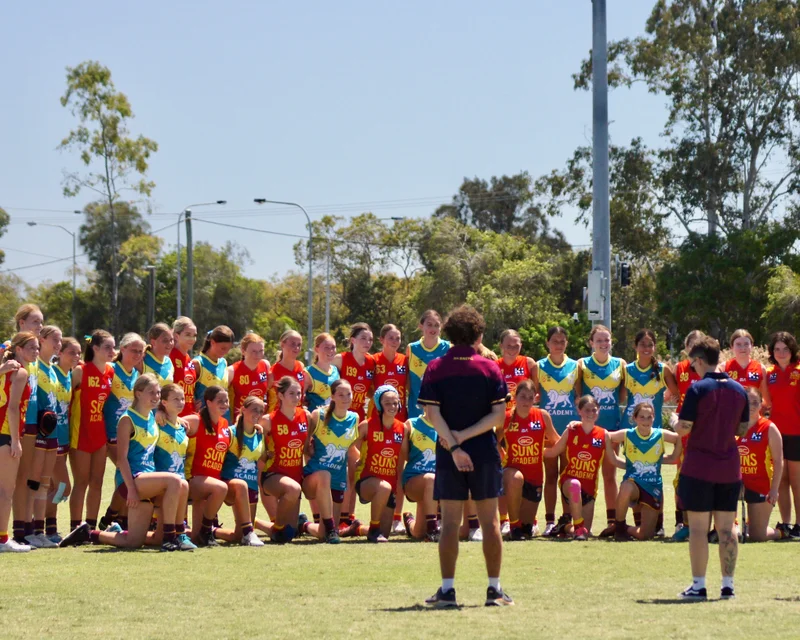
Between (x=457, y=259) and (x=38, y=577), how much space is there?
51.7 metres

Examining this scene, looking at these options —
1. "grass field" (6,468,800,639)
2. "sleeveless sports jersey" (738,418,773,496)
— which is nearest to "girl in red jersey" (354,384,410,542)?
"grass field" (6,468,800,639)

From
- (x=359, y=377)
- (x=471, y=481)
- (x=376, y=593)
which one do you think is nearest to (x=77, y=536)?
(x=359, y=377)

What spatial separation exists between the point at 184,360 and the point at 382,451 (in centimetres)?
215

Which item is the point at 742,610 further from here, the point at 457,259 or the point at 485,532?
the point at 457,259

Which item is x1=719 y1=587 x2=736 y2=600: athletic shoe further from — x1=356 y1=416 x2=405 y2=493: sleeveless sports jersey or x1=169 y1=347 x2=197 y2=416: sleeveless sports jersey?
x1=169 y1=347 x2=197 y2=416: sleeveless sports jersey

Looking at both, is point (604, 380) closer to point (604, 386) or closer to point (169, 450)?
point (604, 386)

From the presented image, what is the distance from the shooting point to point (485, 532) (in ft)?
22.3

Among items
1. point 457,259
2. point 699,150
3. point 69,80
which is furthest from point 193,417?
point 457,259

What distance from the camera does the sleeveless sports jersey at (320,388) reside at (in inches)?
449

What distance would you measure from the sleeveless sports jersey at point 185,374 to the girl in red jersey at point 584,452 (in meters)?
3.53

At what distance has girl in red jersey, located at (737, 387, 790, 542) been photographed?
34.2 feet

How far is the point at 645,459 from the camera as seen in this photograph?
1070 centimetres

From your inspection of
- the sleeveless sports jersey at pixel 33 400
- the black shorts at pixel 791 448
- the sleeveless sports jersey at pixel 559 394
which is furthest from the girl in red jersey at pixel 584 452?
the sleeveless sports jersey at pixel 33 400

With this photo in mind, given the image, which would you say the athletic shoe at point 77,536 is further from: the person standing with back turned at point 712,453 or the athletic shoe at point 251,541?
the person standing with back turned at point 712,453
